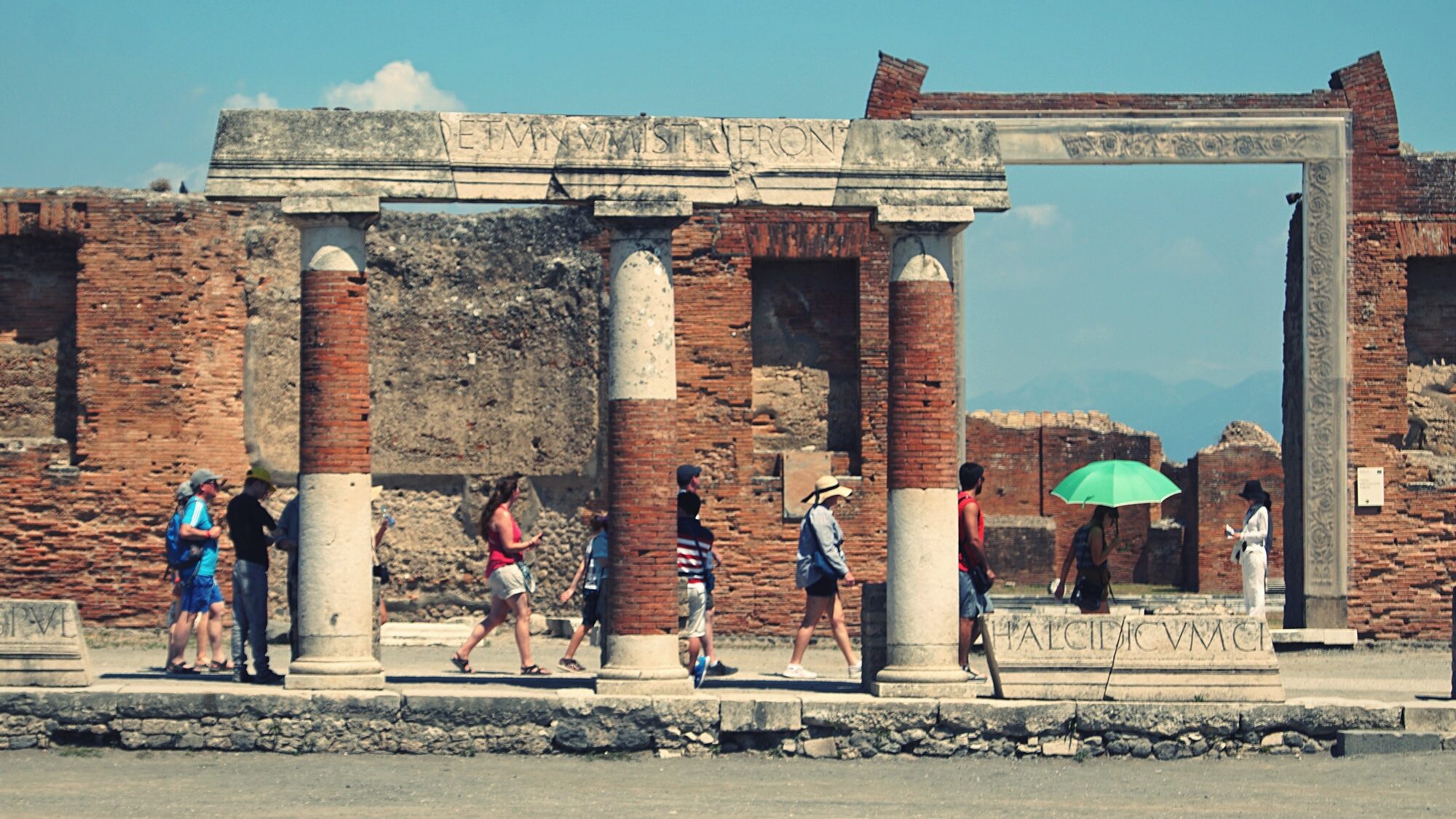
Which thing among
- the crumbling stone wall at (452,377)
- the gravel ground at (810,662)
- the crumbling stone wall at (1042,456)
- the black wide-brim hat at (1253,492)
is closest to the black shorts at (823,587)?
the gravel ground at (810,662)

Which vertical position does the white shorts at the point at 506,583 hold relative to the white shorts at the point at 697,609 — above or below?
above

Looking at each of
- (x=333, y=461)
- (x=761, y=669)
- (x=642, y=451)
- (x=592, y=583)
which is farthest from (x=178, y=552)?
(x=761, y=669)

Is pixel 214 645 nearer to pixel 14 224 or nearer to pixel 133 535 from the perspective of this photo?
Result: pixel 133 535

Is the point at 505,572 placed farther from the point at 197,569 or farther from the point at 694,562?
the point at 197,569

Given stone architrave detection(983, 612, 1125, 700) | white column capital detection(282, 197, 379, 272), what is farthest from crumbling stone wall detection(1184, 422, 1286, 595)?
white column capital detection(282, 197, 379, 272)

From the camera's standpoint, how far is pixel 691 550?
1402cm

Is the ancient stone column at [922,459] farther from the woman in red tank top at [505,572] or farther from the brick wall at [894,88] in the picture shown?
the brick wall at [894,88]

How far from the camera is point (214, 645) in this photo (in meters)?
14.5

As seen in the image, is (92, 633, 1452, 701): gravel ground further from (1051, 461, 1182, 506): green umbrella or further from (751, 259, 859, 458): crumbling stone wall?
(751, 259, 859, 458): crumbling stone wall

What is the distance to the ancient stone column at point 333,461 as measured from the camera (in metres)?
12.8

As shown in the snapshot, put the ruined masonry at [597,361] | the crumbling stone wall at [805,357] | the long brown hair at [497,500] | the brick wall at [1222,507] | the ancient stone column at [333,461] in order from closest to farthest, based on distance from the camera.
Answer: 1. the ancient stone column at [333,461]
2. the long brown hair at [497,500]
3. the ruined masonry at [597,361]
4. the crumbling stone wall at [805,357]
5. the brick wall at [1222,507]

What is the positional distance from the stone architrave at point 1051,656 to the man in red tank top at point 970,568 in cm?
68

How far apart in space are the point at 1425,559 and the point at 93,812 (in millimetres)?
13258

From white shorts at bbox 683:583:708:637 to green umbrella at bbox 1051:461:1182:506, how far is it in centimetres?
443
